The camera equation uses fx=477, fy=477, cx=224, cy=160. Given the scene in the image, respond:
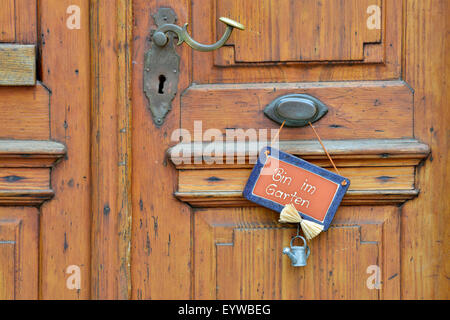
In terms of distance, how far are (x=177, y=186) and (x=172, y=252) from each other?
0.13 meters

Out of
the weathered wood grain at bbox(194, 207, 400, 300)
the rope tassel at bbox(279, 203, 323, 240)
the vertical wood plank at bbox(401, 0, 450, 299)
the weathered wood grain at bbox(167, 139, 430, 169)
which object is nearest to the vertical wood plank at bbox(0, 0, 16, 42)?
the weathered wood grain at bbox(167, 139, 430, 169)

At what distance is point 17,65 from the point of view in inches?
35.6

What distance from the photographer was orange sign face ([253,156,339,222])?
35.3 inches

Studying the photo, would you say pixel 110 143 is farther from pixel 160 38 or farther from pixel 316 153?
pixel 316 153

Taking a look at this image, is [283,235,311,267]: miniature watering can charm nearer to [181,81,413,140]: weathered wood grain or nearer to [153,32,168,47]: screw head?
[181,81,413,140]: weathered wood grain

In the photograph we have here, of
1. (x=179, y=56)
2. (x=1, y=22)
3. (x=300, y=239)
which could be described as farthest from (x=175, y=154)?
(x=1, y=22)

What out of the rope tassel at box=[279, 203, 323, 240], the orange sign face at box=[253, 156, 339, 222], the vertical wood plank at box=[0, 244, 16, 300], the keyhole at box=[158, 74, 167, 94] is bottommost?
the vertical wood plank at box=[0, 244, 16, 300]

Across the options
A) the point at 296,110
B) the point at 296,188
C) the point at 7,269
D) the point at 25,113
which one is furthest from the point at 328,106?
the point at 7,269

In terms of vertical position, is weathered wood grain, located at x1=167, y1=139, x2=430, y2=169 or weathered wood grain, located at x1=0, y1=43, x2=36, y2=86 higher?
weathered wood grain, located at x1=0, y1=43, x2=36, y2=86

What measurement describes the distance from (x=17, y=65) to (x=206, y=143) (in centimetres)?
39

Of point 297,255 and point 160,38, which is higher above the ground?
point 160,38

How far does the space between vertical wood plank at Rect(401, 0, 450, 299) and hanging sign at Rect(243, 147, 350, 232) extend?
6.3 inches

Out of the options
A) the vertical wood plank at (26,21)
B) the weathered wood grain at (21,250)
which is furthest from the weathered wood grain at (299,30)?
the weathered wood grain at (21,250)

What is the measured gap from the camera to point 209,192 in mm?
933
